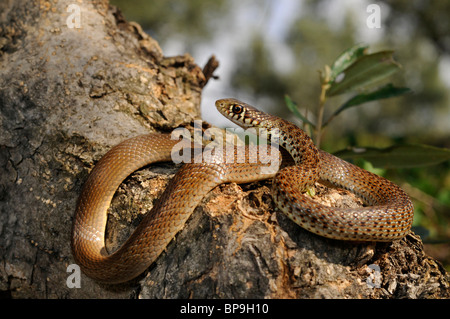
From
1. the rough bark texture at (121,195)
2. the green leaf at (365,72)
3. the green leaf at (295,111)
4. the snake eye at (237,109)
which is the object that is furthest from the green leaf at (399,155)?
the rough bark texture at (121,195)

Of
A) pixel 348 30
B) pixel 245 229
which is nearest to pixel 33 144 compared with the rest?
pixel 245 229

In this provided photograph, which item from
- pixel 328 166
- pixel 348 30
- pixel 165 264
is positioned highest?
pixel 348 30

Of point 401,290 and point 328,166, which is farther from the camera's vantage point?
point 328,166

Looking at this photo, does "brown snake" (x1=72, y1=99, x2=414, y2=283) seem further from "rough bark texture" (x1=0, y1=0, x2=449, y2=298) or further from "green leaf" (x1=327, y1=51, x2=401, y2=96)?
"green leaf" (x1=327, y1=51, x2=401, y2=96)

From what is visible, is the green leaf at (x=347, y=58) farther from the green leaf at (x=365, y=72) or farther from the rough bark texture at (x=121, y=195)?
the rough bark texture at (x=121, y=195)

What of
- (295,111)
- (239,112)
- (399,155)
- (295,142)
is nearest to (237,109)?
(239,112)

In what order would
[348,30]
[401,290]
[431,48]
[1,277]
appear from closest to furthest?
[401,290], [1,277], [431,48], [348,30]

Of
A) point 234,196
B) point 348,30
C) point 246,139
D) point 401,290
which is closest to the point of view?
point 401,290
